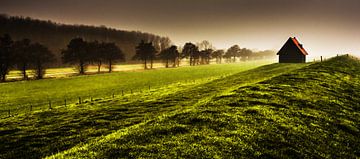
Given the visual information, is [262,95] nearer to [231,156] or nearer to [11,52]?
[231,156]

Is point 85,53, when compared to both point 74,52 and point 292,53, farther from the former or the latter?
point 292,53

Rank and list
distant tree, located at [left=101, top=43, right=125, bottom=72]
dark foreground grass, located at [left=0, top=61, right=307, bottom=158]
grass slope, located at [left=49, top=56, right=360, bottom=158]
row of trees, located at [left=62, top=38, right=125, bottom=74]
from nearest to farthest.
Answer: grass slope, located at [left=49, top=56, right=360, bottom=158] → dark foreground grass, located at [left=0, top=61, right=307, bottom=158] → row of trees, located at [left=62, top=38, right=125, bottom=74] → distant tree, located at [left=101, top=43, right=125, bottom=72]

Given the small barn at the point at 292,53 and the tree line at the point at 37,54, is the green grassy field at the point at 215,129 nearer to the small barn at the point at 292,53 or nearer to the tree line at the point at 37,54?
the tree line at the point at 37,54

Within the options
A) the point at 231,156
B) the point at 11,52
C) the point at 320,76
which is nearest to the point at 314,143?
the point at 231,156

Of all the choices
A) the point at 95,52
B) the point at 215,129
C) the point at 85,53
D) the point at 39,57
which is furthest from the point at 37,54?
the point at 215,129

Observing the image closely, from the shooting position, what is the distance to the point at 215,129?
12555 millimetres

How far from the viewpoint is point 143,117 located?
19828 mm

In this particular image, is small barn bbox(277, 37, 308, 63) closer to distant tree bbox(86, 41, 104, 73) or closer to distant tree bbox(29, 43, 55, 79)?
distant tree bbox(86, 41, 104, 73)

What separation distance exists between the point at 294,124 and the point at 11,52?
3064 inches

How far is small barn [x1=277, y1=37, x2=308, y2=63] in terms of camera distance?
74938mm

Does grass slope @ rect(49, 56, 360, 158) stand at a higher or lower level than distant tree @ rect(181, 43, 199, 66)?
lower

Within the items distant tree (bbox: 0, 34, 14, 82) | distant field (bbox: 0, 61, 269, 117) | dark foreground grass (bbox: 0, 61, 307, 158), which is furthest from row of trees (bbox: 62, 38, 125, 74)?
dark foreground grass (bbox: 0, 61, 307, 158)

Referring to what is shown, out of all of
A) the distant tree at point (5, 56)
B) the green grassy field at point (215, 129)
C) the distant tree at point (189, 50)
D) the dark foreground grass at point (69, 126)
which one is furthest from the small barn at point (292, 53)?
the distant tree at point (5, 56)

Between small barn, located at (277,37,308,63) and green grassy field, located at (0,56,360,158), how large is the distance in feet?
180
